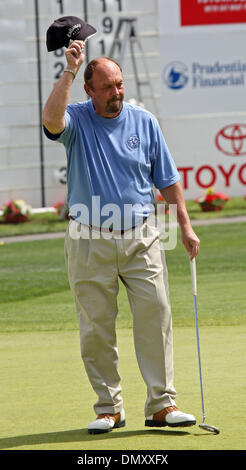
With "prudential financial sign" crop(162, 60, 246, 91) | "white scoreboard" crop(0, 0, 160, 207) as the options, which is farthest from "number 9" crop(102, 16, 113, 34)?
"prudential financial sign" crop(162, 60, 246, 91)

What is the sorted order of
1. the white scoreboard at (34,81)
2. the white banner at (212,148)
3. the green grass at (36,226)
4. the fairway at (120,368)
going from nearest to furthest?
the fairway at (120,368) < the green grass at (36,226) < the white scoreboard at (34,81) < the white banner at (212,148)

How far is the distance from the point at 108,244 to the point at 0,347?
2957 mm

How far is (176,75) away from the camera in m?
22.0

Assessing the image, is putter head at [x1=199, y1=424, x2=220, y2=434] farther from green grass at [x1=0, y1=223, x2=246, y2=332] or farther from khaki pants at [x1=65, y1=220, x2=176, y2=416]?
green grass at [x1=0, y1=223, x2=246, y2=332]

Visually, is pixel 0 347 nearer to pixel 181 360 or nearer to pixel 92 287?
pixel 181 360

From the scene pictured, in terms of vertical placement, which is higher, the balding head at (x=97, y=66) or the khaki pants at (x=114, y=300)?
the balding head at (x=97, y=66)

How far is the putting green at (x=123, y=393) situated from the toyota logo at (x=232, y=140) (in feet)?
46.2

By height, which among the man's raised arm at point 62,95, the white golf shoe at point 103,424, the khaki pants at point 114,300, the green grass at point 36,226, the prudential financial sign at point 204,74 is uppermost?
the prudential financial sign at point 204,74

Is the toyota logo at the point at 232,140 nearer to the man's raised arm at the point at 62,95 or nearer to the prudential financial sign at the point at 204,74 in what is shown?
the prudential financial sign at the point at 204,74

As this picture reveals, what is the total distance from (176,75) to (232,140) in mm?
1838

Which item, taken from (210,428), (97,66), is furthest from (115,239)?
(210,428)

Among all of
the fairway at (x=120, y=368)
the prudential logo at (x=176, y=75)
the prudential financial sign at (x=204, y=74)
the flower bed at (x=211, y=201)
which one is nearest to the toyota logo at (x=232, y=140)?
the prudential financial sign at (x=204, y=74)

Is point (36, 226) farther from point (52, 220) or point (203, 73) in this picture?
point (203, 73)

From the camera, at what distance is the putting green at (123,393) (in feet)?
16.7
